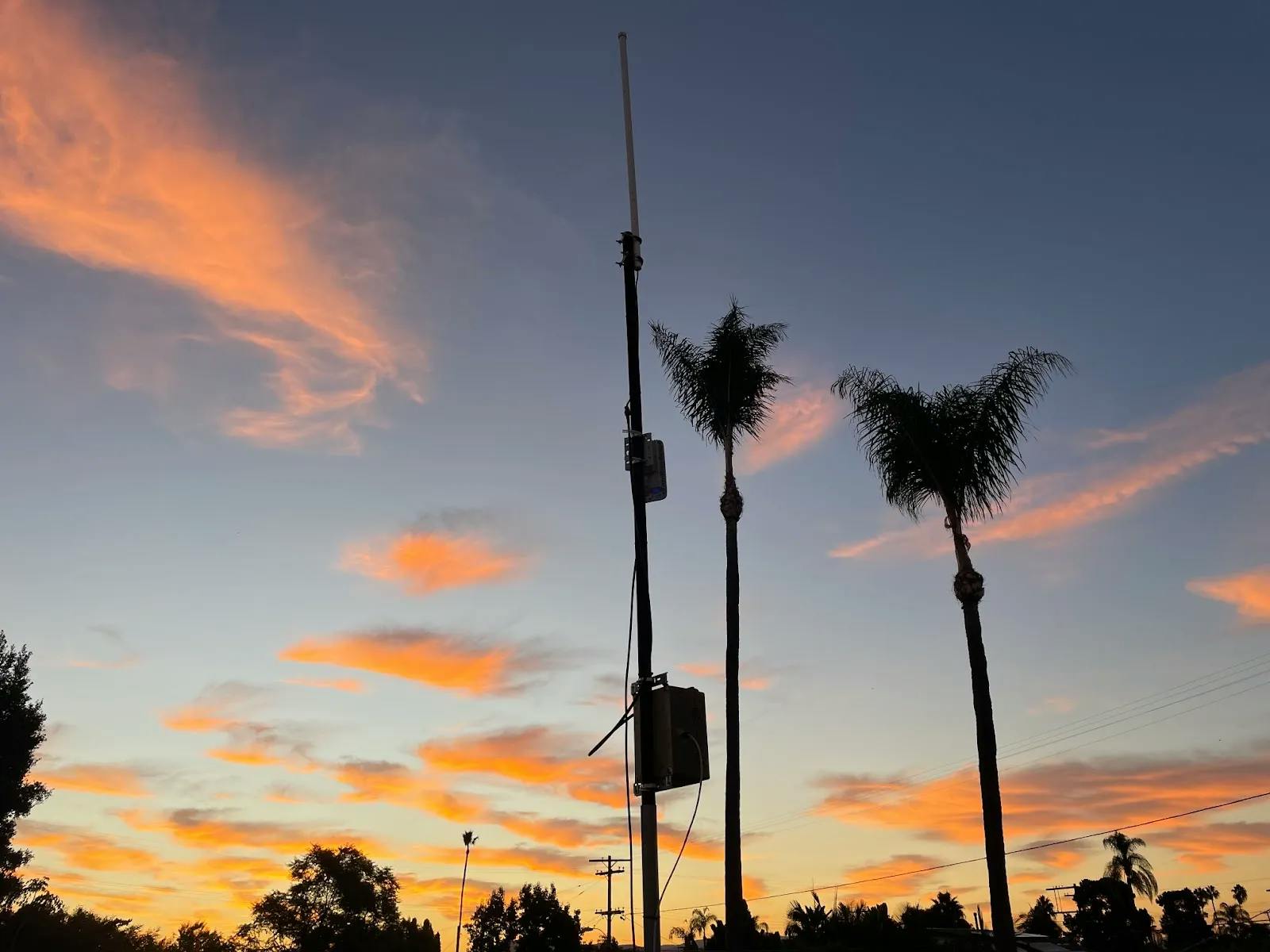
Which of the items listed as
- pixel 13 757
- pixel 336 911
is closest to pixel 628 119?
pixel 13 757

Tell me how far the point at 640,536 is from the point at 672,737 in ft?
5.97

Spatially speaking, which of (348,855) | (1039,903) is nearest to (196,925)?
(348,855)

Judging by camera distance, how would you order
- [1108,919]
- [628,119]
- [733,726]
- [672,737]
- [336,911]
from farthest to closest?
[1108,919] → [336,911] → [733,726] → [628,119] → [672,737]

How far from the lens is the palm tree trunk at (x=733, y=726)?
31469mm

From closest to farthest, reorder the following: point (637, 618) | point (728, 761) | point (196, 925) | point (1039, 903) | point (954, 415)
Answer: point (637, 618)
point (954, 415)
point (728, 761)
point (196, 925)
point (1039, 903)

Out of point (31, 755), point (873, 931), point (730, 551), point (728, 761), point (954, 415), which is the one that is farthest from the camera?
point (31, 755)

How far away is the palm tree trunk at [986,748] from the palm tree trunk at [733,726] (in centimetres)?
767

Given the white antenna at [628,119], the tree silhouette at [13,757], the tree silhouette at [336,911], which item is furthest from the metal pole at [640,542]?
the tree silhouette at [336,911]

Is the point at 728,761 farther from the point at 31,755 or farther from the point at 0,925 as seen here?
the point at 0,925

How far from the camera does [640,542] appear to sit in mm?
8758

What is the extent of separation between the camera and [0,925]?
224 feet

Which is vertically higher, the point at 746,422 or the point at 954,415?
the point at 746,422

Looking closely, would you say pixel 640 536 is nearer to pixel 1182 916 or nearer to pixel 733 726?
pixel 733 726

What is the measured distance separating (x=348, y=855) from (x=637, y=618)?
111928 millimetres
